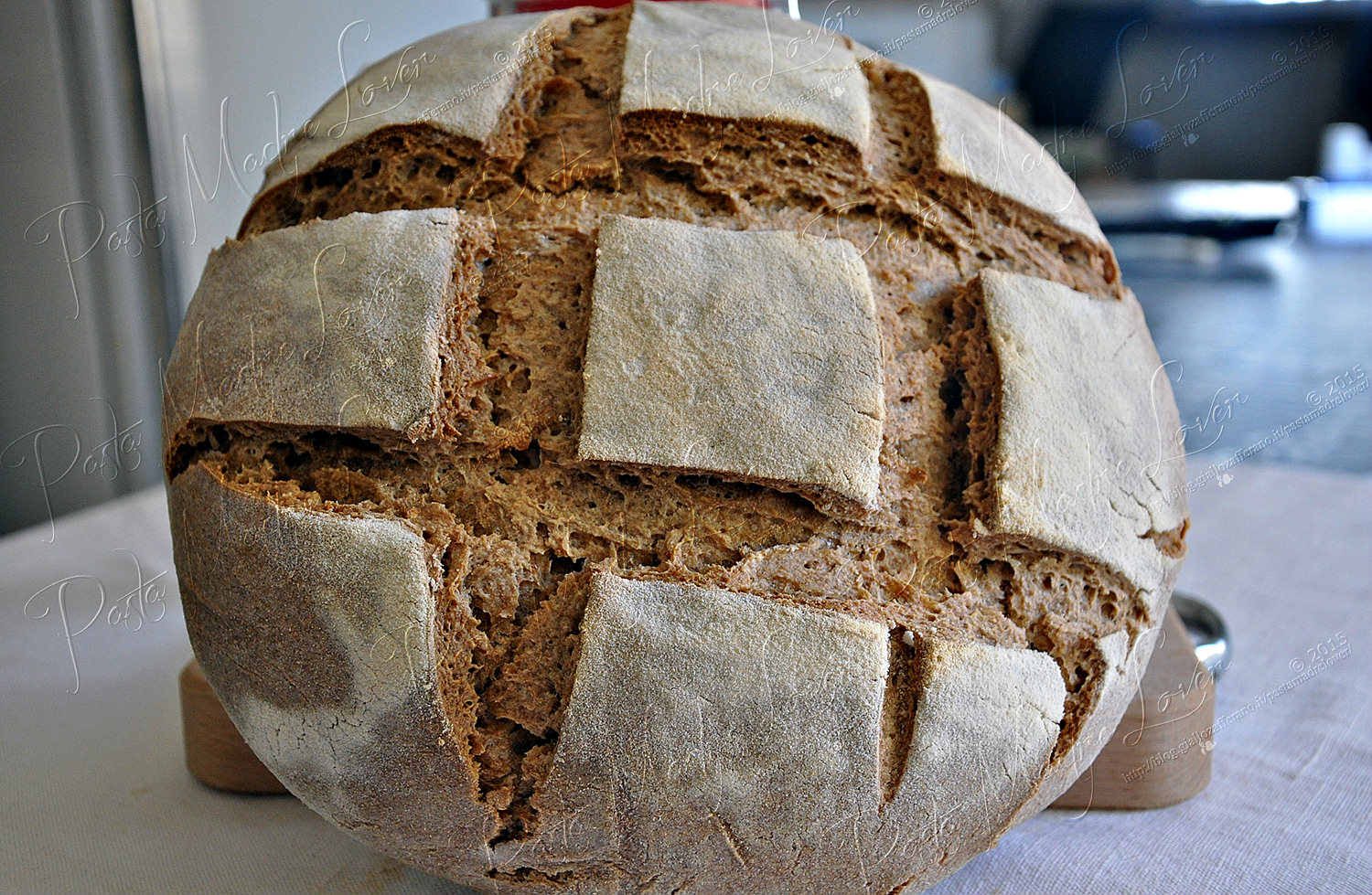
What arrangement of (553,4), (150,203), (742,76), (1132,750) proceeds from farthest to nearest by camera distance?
(150,203) → (553,4) → (1132,750) → (742,76)

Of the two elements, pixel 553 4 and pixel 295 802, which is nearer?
pixel 295 802

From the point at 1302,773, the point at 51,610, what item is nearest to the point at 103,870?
the point at 51,610

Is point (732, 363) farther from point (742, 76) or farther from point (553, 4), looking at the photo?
point (553, 4)

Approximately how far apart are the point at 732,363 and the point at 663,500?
12 centimetres

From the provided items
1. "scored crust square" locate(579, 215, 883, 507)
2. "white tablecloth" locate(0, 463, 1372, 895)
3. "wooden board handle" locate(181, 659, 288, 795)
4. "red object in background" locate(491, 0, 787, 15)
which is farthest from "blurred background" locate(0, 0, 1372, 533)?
"wooden board handle" locate(181, 659, 288, 795)

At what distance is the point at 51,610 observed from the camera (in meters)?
1.47

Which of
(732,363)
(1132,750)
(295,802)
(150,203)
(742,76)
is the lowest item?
(295,802)

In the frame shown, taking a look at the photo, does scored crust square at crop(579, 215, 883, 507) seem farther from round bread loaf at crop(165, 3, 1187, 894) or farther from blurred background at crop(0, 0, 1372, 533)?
blurred background at crop(0, 0, 1372, 533)

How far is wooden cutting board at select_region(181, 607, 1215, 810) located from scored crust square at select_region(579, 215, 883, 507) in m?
0.48

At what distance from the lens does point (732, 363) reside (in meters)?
0.75

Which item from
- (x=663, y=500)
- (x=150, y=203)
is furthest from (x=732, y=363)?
(x=150, y=203)

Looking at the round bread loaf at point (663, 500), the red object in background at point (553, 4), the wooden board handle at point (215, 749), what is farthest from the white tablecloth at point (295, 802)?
the red object in background at point (553, 4)

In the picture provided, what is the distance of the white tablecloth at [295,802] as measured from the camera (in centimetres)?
95

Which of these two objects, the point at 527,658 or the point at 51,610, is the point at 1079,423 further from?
the point at 51,610
